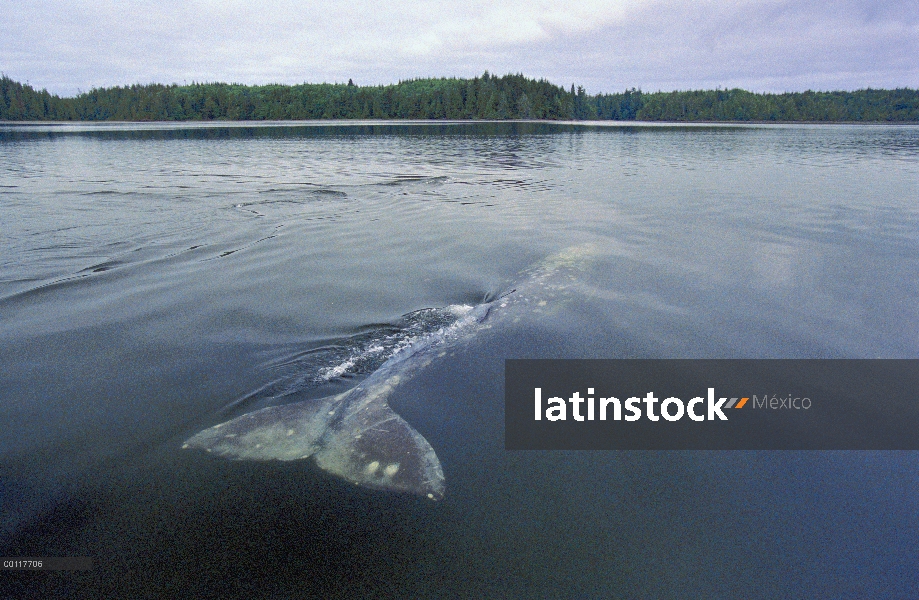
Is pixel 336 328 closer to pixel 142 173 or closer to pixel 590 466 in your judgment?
pixel 590 466

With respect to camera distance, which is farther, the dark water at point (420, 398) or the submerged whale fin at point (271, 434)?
the submerged whale fin at point (271, 434)

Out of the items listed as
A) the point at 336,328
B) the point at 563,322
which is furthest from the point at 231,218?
the point at 563,322

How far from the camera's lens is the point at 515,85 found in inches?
7205

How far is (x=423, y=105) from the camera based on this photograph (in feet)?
586

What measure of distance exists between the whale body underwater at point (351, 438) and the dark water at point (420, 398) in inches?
5.7

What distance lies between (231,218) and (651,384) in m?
11.8

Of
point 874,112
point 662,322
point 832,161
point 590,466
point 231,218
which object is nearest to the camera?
point 590,466

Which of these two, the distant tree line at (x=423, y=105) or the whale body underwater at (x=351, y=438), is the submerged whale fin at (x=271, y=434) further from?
the distant tree line at (x=423, y=105)

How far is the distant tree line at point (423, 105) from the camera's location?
16462cm

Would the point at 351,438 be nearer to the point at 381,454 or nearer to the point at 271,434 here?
the point at 381,454
